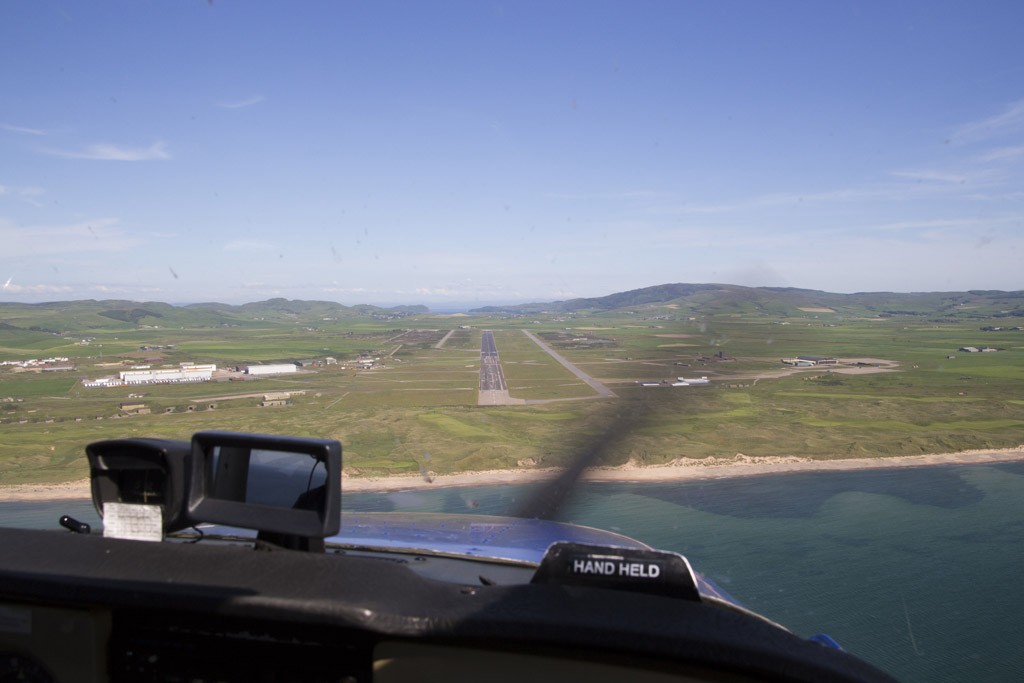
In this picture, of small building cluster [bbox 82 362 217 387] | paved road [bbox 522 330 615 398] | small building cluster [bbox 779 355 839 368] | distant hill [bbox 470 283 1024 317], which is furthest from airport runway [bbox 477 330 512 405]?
distant hill [bbox 470 283 1024 317]

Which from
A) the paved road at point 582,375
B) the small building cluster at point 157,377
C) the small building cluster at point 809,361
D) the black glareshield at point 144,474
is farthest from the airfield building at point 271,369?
the small building cluster at point 809,361

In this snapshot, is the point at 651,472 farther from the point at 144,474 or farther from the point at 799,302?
the point at 799,302

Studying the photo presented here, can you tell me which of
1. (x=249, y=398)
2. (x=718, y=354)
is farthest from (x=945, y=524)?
(x=249, y=398)

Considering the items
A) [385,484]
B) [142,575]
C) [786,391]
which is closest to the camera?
[142,575]

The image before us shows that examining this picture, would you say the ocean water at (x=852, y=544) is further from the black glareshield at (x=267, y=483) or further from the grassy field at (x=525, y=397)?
the black glareshield at (x=267, y=483)

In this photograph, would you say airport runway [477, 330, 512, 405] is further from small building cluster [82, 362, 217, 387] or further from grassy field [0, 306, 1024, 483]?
small building cluster [82, 362, 217, 387]

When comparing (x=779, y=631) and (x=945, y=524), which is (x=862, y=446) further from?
(x=779, y=631)
